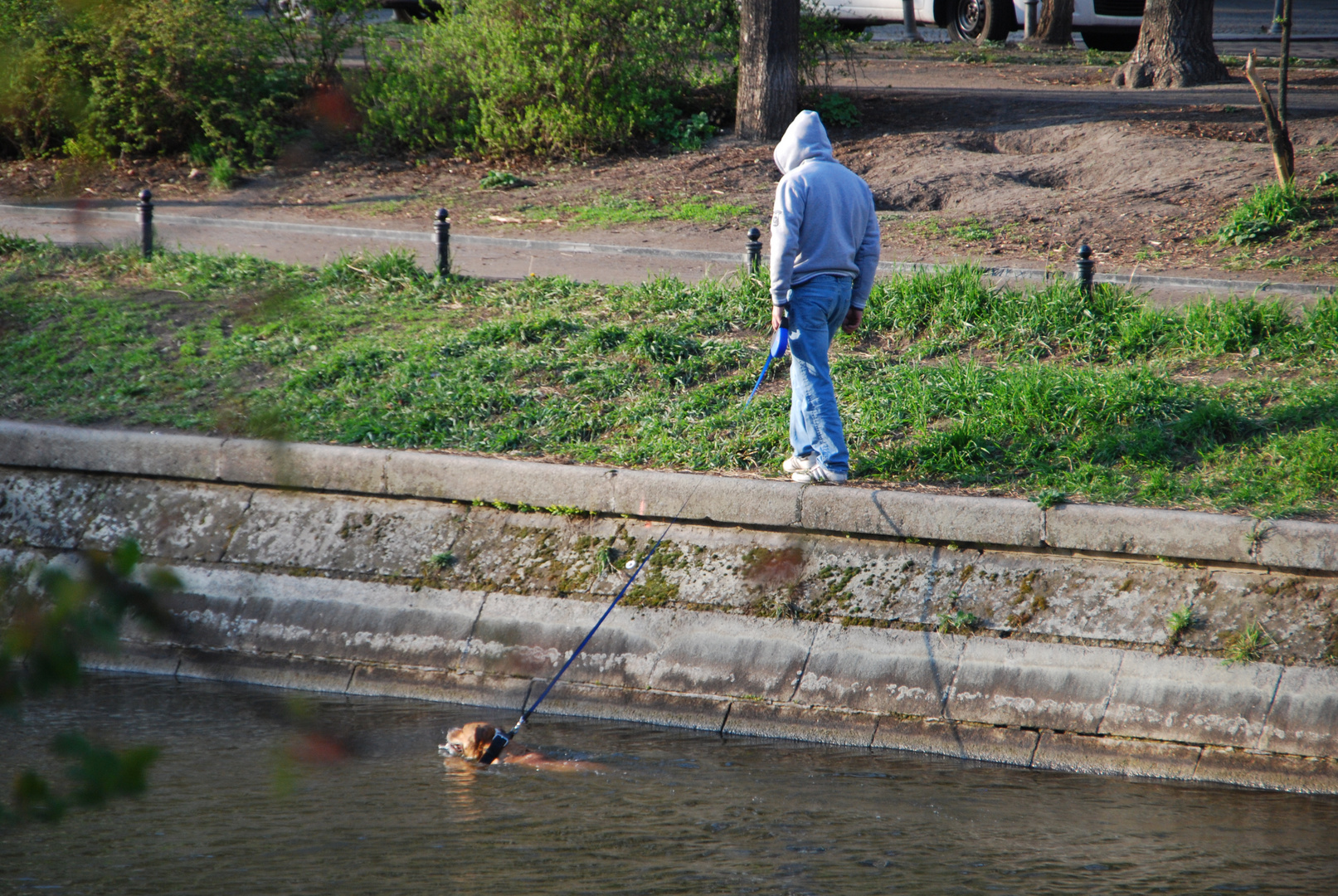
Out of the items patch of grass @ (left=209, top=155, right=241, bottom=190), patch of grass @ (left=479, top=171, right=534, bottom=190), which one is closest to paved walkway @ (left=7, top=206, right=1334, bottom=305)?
patch of grass @ (left=209, top=155, right=241, bottom=190)

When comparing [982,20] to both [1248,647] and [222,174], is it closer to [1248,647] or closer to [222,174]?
[222,174]

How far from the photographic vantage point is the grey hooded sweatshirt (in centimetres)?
596

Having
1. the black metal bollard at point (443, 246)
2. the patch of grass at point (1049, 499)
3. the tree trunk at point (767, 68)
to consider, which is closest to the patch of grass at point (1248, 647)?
the patch of grass at point (1049, 499)

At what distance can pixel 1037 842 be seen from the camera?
4.52m

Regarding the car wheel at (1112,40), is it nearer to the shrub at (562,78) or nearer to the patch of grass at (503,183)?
the shrub at (562,78)

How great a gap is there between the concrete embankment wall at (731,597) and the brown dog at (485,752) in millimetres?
623

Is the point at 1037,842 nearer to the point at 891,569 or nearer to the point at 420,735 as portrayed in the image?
the point at 891,569

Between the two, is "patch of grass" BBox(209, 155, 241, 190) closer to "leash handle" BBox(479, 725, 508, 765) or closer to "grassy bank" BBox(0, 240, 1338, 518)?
"grassy bank" BBox(0, 240, 1338, 518)

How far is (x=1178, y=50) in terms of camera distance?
15742 millimetres

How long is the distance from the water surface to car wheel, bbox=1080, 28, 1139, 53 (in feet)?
64.9

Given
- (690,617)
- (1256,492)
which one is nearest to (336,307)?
(690,617)

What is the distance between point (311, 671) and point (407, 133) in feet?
30.2

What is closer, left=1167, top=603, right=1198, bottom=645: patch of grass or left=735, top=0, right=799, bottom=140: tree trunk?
left=1167, top=603, right=1198, bottom=645: patch of grass

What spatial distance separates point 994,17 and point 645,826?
67.2ft
